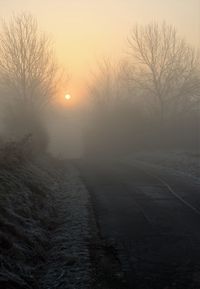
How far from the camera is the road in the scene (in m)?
8.48

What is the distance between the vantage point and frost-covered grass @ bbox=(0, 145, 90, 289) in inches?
336

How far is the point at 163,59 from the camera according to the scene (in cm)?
5628

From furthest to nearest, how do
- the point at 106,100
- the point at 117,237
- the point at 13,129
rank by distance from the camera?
the point at 106,100 < the point at 13,129 < the point at 117,237

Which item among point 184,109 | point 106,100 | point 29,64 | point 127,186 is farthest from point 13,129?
point 106,100

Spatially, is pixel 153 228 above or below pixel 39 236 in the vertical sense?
below

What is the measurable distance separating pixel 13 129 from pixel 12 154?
1872 cm

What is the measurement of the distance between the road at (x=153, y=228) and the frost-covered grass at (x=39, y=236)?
0.78m

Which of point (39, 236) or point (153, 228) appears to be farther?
point (153, 228)

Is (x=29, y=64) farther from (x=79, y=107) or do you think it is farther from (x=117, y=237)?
(x=79, y=107)

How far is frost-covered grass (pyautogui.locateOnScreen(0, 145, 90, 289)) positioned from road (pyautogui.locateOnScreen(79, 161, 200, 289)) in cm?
78

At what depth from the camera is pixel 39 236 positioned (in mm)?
11320

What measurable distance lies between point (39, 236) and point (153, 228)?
2.98 m

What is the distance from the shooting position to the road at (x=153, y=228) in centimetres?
848

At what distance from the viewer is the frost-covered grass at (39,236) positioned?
8.53 m
